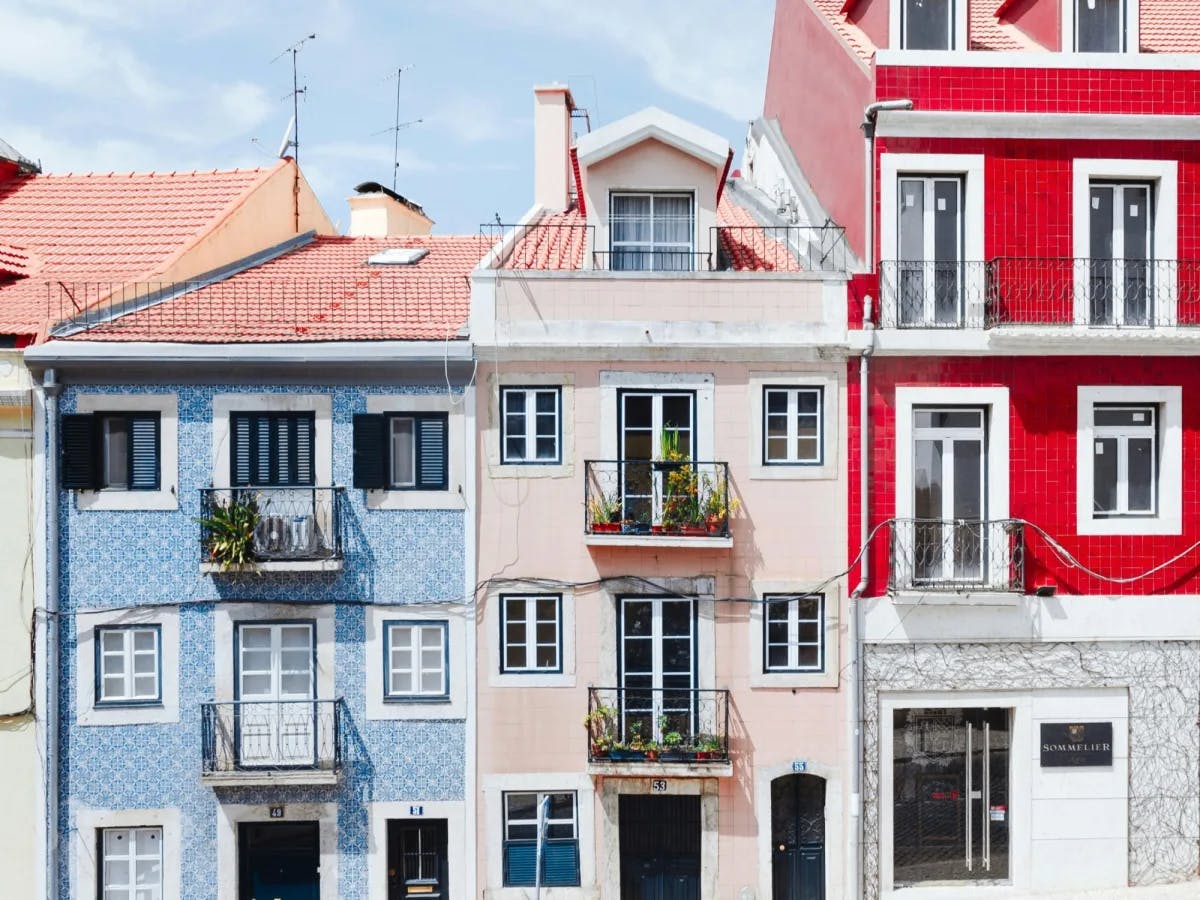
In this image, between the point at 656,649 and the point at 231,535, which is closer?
the point at 231,535

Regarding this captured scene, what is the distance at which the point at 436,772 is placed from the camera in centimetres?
1539

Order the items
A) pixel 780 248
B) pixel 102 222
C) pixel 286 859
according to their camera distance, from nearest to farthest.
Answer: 1. pixel 286 859
2. pixel 780 248
3. pixel 102 222

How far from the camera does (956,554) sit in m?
15.5


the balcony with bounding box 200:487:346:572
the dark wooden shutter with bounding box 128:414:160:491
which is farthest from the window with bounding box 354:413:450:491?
the dark wooden shutter with bounding box 128:414:160:491

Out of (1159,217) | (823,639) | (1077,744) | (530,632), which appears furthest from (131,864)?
(1159,217)

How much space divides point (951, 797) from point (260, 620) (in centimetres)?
974

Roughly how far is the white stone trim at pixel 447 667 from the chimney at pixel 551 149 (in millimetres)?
7700

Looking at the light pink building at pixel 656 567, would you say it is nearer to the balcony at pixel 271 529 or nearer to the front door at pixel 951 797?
the front door at pixel 951 797

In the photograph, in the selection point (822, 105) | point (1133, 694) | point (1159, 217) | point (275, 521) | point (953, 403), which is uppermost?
point (822, 105)

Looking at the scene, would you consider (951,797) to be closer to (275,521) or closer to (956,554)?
(956,554)

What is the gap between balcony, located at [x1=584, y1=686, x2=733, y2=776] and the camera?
48.8 feet

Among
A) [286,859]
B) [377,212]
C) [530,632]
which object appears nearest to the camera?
[530,632]

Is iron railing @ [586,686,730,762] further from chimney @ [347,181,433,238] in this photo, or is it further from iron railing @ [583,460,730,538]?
chimney @ [347,181,433,238]

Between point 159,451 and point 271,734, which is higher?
point 159,451
